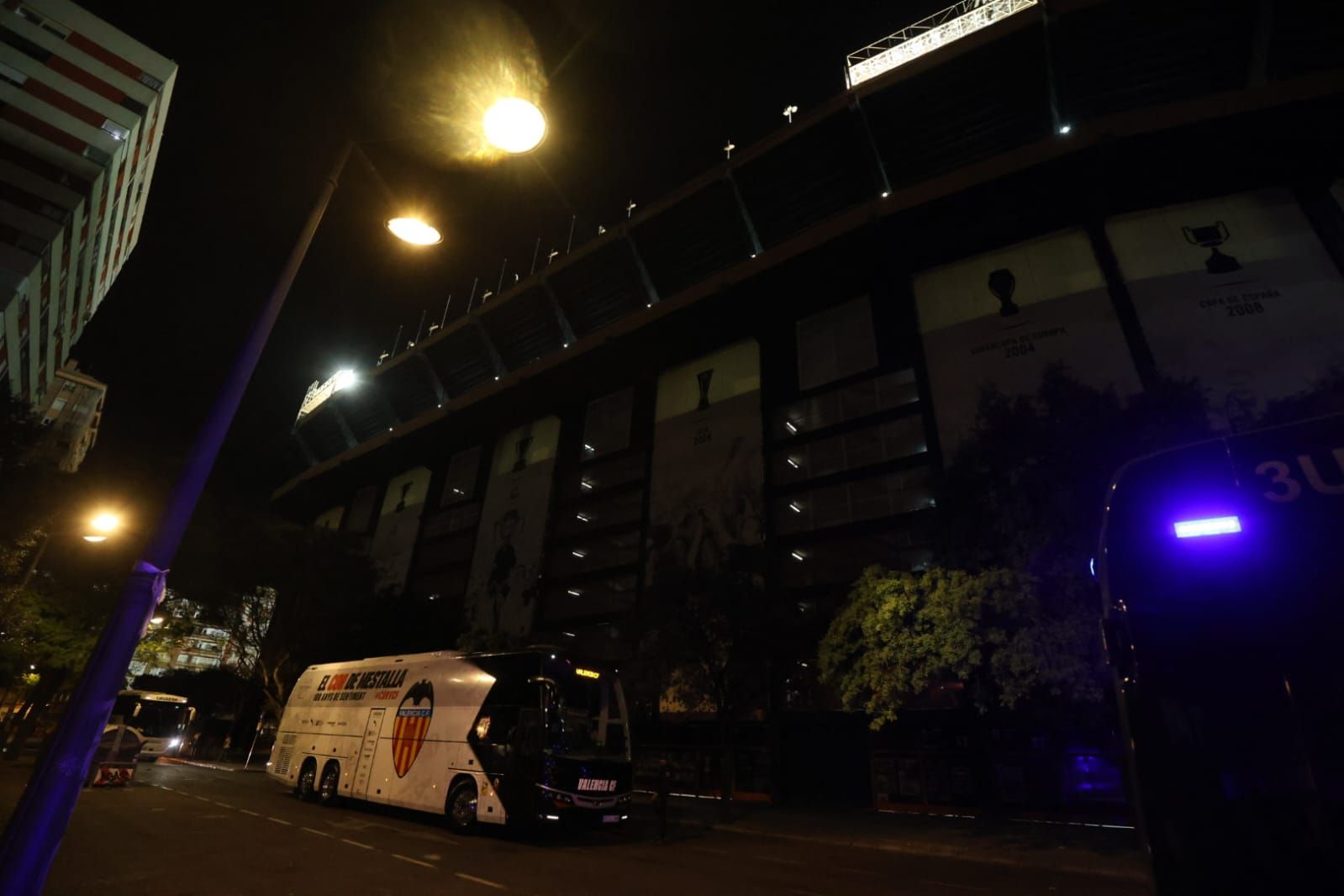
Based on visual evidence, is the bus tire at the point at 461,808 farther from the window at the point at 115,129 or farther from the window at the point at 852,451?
the window at the point at 115,129

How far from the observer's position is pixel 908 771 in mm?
22172

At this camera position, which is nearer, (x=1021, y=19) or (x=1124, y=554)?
(x=1124, y=554)

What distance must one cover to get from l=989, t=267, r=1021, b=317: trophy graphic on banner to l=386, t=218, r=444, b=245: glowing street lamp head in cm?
2783

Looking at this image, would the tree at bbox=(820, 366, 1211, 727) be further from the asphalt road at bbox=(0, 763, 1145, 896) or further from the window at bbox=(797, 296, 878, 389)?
the window at bbox=(797, 296, 878, 389)

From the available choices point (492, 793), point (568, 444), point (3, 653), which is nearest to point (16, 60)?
point (3, 653)

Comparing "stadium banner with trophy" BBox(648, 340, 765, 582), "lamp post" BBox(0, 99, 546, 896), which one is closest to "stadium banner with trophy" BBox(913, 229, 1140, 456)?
"stadium banner with trophy" BBox(648, 340, 765, 582)

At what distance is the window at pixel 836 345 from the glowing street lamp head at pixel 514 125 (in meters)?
27.3

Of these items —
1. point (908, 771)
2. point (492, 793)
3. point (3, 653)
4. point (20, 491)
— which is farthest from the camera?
point (3, 653)

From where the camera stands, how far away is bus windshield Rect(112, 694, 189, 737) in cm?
2205

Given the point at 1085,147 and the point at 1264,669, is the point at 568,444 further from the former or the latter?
the point at 1264,669

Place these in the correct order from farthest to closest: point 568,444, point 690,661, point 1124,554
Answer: point 568,444 < point 690,661 < point 1124,554

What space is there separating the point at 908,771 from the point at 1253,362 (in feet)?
66.1

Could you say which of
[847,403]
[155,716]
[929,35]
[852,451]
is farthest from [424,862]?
[929,35]

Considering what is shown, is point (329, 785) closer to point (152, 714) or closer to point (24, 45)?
point (152, 714)
